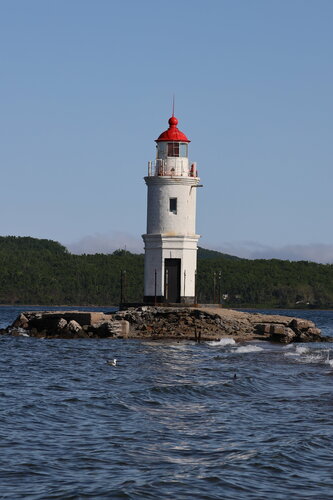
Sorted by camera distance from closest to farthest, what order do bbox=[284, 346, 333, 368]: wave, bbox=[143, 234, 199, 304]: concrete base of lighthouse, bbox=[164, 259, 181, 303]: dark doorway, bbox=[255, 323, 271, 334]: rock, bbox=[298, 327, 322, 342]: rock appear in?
bbox=[284, 346, 333, 368]: wave → bbox=[255, 323, 271, 334]: rock → bbox=[298, 327, 322, 342]: rock → bbox=[143, 234, 199, 304]: concrete base of lighthouse → bbox=[164, 259, 181, 303]: dark doorway

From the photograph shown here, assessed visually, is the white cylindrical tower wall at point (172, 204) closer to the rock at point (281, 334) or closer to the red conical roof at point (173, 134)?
the red conical roof at point (173, 134)

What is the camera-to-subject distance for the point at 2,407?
21.5m

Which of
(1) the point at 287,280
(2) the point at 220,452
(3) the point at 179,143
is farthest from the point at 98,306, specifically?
(2) the point at 220,452

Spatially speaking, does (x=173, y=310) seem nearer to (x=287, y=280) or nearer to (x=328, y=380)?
(x=328, y=380)

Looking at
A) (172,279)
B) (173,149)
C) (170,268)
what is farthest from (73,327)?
(173,149)

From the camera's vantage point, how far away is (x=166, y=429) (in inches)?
741

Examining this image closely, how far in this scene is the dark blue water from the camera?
14281 mm

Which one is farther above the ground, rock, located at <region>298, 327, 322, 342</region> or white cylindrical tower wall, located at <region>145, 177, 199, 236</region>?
white cylindrical tower wall, located at <region>145, 177, 199, 236</region>

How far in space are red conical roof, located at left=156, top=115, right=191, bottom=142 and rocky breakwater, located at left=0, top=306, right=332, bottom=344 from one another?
347 inches

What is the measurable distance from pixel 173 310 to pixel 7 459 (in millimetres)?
29504

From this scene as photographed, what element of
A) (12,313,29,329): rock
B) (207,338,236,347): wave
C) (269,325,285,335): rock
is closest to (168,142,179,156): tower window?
(269,325,285,335): rock

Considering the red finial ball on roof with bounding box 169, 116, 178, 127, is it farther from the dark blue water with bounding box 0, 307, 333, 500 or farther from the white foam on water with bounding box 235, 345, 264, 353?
the dark blue water with bounding box 0, 307, 333, 500

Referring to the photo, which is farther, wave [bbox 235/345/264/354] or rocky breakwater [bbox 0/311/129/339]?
rocky breakwater [bbox 0/311/129/339]

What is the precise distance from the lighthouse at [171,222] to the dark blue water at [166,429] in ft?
45.8
